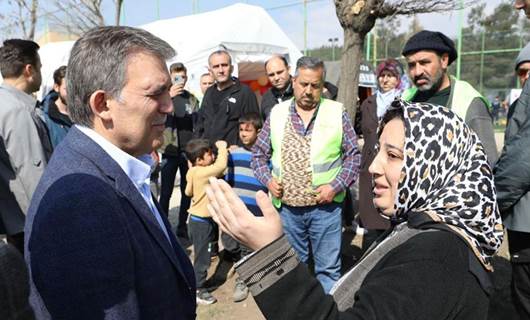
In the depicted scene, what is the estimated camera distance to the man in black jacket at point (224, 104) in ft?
15.5

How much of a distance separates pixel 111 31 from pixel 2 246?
2.97ft

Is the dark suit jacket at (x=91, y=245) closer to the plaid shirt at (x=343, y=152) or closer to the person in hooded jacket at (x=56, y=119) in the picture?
the plaid shirt at (x=343, y=152)

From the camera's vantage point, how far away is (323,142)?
3242 mm

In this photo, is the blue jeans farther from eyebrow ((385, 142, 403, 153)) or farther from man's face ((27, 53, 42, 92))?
man's face ((27, 53, 42, 92))

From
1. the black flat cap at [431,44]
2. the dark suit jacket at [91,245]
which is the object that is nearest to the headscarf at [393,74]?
the black flat cap at [431,44]

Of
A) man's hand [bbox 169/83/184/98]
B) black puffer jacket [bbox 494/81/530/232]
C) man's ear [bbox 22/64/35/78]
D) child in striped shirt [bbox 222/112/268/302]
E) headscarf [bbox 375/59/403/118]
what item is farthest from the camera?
man's hand [bbox 169/83/184/98]

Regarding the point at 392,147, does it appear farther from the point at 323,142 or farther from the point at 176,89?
the point at 176,89

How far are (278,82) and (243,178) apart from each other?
4.70 feet

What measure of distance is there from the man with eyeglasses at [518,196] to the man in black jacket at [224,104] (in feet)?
8.95

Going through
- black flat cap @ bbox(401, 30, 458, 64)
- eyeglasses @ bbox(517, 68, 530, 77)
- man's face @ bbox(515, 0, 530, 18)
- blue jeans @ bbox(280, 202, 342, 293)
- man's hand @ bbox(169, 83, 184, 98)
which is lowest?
blue jeans @ bbox(280, 202, 342, 293)

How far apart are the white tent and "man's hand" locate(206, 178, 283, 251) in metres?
7.90

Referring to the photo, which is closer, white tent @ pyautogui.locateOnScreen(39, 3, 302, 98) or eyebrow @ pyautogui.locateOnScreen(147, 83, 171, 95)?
eyebrow @ pyautogui.locateOnScreen(147, 83, 171, 95)

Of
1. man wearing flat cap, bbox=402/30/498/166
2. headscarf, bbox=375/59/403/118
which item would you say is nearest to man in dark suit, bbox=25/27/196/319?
man wearing flat cap, bbox=402/30/498/166

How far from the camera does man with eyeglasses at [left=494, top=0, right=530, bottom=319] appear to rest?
8.06 feet
